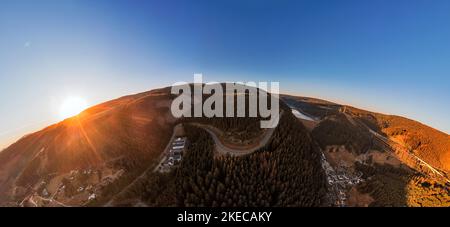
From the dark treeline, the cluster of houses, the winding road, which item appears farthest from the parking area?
the winding road

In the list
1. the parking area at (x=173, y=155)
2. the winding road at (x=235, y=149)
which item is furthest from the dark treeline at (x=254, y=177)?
the parking area at (x=173, y=155)

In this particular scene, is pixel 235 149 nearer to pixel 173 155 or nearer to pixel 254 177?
pixel 254 177

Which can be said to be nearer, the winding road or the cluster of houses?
the winding road

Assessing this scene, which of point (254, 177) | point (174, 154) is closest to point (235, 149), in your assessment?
point (254, 177)

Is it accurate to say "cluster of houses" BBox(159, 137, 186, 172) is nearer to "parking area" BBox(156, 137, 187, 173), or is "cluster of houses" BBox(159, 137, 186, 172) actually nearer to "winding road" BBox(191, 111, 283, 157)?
"parking area" BBox(156, 137, 187, 173)

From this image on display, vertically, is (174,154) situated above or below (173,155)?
above

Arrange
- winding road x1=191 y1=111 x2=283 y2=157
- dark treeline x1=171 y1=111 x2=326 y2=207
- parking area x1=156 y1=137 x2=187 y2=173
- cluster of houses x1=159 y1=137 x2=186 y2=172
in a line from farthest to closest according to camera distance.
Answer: cluster of houses x1=159 y1=137 x2=186 y2=172 → parking area x1=156 y1=137 x2=187 y2=173 → winding road x1=191 y1=111 x2=283 y2=157 → dark treeline x1=171 y1=111 x2=326 y2=207
